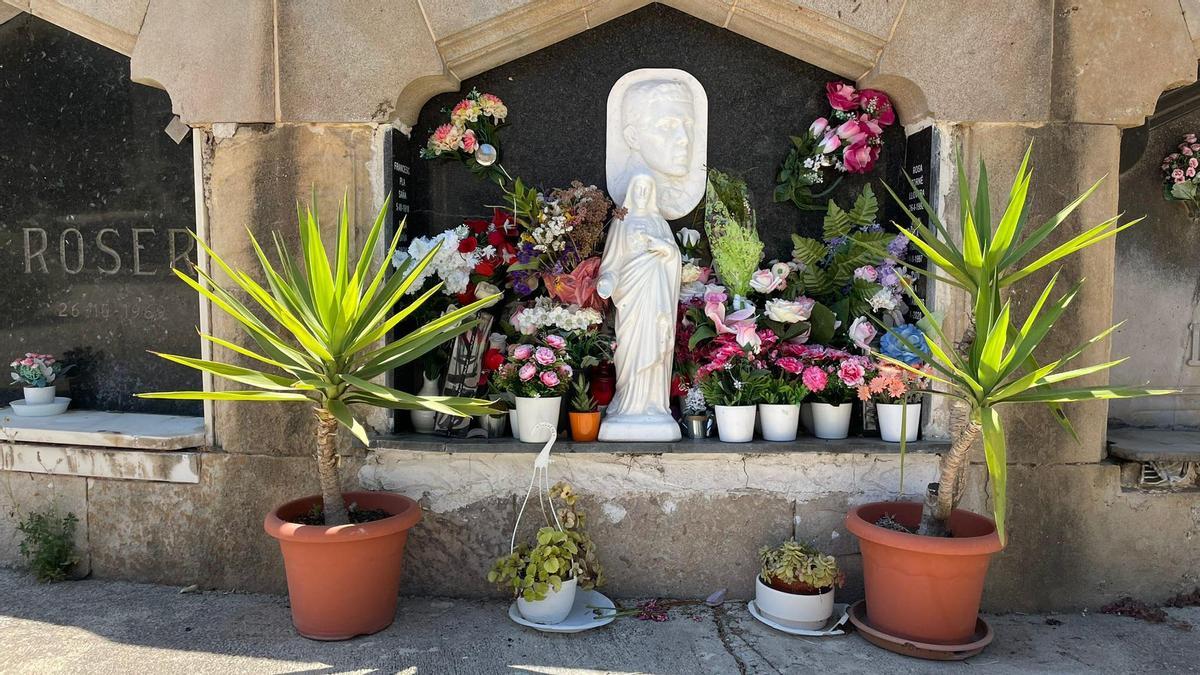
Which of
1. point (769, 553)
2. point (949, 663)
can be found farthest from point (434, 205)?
point (949, 663)

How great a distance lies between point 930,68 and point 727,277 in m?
1.21

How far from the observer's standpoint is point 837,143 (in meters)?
3.68

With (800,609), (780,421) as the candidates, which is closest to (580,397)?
(780,421)

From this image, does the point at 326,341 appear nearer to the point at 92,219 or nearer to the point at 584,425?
the point at 584,425

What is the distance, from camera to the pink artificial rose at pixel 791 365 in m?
3.41

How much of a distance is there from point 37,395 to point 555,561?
2780mm

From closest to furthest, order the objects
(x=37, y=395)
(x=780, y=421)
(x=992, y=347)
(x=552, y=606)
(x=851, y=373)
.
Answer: (x=992, y=347) < (x=552, y=606) < (x=851, y=373) < (x=780, y=421) < (x=37, y=395)

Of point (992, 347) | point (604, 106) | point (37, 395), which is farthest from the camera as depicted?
point (37, 395)

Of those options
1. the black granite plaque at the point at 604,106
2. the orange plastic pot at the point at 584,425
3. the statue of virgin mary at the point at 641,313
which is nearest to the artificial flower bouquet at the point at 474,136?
the black granite plaque at the point at 604,106

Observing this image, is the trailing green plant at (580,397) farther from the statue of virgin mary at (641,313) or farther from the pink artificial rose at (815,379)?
the pink artificial rose at (815,379)

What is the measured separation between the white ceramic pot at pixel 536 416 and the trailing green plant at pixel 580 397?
106 mm

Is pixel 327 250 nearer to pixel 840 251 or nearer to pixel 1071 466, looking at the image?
pixel 840 251

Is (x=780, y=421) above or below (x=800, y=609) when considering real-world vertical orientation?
above

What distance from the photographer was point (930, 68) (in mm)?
3436
